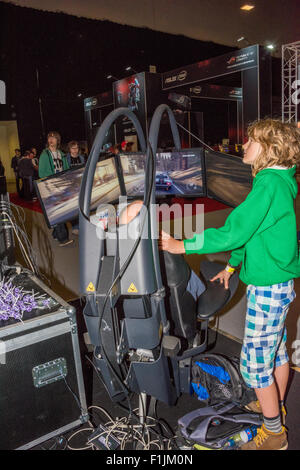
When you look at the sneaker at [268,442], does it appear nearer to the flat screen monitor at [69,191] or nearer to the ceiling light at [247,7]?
the flat screen monitor at [69,191]

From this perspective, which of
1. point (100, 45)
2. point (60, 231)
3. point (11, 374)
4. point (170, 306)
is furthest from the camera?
point (100, 45)

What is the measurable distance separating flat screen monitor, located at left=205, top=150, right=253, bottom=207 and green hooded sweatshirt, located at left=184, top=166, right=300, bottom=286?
56.6 inches

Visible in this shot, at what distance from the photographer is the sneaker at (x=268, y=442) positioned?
1382 millimetres

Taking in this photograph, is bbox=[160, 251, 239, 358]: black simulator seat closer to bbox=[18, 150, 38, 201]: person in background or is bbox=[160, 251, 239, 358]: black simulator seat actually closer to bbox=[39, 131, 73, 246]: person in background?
bbox=[39, 131, 73, 246]: person in background

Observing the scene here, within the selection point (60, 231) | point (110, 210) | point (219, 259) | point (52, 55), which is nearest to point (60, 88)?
point (52, 55)

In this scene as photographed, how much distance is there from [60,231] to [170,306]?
3.70 meters

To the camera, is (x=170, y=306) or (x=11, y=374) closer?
(x=11, y=374)

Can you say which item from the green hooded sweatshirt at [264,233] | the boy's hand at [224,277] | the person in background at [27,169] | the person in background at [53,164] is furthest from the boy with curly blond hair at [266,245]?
the person in background at [27,169]

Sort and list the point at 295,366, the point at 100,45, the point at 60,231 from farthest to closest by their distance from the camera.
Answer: the point at 100,45, the point at 60,231, the point at 295,366

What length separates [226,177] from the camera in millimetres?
2871

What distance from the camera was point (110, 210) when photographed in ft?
4.66

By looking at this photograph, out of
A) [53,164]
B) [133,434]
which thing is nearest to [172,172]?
[133,434]

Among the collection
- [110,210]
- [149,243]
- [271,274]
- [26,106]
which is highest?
[26,106]

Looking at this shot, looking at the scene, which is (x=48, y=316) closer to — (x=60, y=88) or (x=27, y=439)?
(x=27, y=439)
